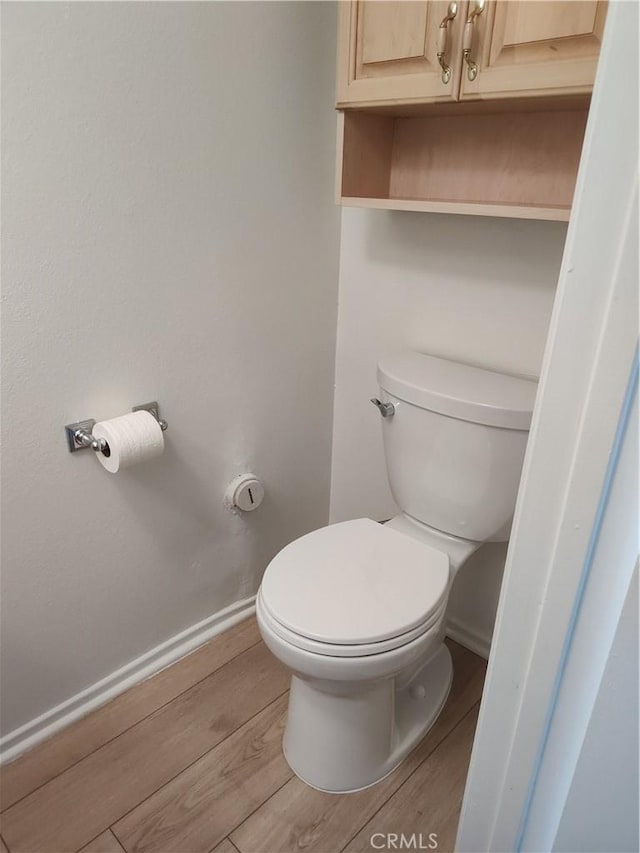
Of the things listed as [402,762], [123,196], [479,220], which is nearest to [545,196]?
[479,220]

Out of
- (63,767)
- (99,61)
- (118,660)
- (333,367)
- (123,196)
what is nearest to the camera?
(99,61)

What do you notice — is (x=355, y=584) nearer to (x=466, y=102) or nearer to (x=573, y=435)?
(x=573, y=435)

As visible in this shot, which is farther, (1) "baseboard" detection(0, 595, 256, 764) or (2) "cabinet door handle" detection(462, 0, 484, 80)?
(1) "baseboard" detection(0, 595, 256, 764)

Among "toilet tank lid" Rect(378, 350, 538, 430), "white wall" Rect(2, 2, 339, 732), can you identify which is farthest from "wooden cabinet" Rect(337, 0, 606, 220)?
"toilet tank lid" Rect(378, 350, 538, 430)

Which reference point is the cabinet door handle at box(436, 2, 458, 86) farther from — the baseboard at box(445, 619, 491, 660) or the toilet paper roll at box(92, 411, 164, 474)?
the baseboard at box(445, 619, 491, 660)

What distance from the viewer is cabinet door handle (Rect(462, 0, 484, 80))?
3.30 ft

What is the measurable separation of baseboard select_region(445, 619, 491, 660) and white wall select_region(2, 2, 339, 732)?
0.63 meters

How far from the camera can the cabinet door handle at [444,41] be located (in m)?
1.02

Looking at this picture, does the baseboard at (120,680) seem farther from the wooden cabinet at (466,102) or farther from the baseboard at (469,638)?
the wooden cabinet at (466,102)

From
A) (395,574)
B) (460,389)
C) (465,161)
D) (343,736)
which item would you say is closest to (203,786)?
(343,736)

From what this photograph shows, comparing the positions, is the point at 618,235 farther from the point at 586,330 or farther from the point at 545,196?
the point at 545,196

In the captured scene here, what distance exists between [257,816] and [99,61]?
1.49 m

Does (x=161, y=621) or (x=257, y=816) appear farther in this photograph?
(x=161, y=621)

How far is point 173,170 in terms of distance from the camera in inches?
46.6
